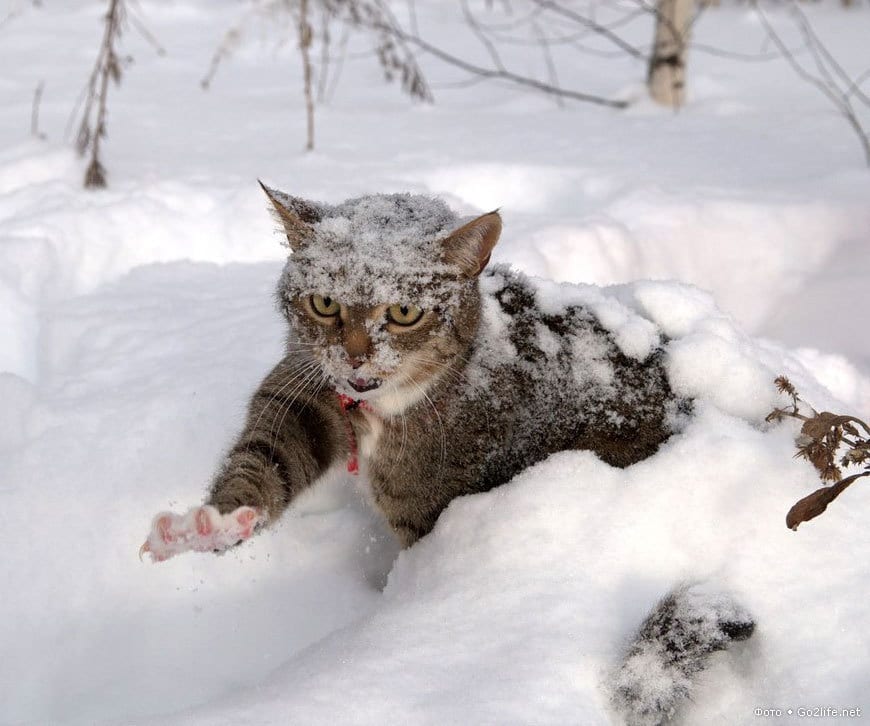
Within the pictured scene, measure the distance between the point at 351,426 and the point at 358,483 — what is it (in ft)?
0.66

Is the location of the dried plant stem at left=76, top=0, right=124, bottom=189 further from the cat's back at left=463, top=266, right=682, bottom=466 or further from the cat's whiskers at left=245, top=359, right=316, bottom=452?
the cat's back at left=463, top=266, right=682, bottom=466

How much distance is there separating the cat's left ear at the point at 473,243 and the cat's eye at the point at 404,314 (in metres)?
0.11

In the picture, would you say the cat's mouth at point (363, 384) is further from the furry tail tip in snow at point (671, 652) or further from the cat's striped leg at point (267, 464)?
the furry tail tip in snow at point (671, 652)

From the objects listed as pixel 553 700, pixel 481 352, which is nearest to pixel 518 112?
pixel 481 352

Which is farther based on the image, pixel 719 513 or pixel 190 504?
pixel 190 504

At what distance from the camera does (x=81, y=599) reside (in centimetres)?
175

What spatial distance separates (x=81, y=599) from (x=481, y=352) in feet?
3.05

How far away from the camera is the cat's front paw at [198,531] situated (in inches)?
56.7

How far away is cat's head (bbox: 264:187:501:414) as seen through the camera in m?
1.60

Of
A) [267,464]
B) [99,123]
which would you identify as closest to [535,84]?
[99,123]

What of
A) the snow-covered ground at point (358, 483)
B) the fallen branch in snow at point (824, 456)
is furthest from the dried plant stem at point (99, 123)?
the fallen branch in snow at point (824, 456)

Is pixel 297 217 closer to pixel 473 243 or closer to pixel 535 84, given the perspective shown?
pixel 473 243

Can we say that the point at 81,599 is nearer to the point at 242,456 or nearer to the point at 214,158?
the point at 242,456

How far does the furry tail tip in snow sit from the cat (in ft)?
1.22
